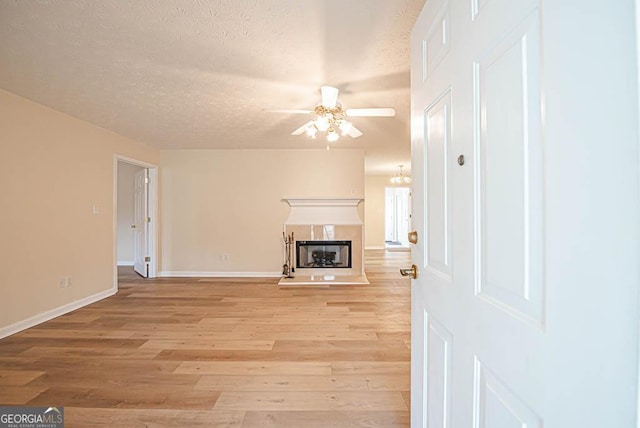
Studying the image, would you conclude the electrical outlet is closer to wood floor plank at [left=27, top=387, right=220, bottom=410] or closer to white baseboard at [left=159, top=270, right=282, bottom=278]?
white baseboard at [left=159, top=270, right=282, bottom=278]

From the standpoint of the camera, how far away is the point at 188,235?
5129mm

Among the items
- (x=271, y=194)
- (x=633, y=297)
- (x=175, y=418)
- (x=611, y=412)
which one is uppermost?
(x=271, y=194)

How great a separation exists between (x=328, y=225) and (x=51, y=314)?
12.5ft

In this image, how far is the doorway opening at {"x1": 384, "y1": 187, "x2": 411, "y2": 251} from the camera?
1066 centimetres

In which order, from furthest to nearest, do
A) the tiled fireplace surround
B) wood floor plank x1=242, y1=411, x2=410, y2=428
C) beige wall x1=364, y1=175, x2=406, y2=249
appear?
beige wall x1=364, y1=175, x2=406, y2=249
the tiled fireplace surround
wood floor plank x1=242, y1=411, x2=410, y2=428

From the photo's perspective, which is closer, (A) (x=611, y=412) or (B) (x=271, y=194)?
(A) (x=611, y=412)

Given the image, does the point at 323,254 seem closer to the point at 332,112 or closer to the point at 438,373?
the point at 332,112

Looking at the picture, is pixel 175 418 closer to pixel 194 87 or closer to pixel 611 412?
pixel 611 412

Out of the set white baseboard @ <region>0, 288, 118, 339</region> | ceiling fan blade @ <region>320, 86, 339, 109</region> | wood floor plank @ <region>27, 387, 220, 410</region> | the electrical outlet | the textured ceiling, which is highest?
the textured ceiling

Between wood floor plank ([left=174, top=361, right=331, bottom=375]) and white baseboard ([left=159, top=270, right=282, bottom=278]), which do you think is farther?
white baseboard ([left=159, top=270, right=282, bottom=278])

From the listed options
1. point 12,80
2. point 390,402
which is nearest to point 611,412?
point 390,402

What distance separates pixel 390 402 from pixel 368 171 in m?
6.57

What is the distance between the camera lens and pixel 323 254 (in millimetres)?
5105

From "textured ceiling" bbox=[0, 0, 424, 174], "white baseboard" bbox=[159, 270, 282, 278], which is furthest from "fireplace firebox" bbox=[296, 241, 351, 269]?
"textured ceiling" bbox=[0, 0, 424, 174]
